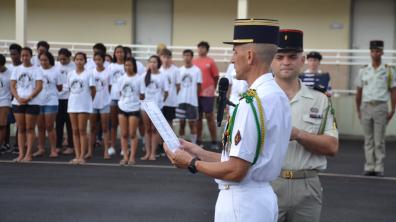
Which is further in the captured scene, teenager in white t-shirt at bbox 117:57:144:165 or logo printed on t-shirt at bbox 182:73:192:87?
logo printed on t-shirt at bbox 182:73:192:87

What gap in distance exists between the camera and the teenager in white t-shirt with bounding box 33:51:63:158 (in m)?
13.0

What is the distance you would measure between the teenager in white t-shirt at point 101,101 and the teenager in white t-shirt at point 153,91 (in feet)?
2.40

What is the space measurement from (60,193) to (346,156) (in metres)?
6.26

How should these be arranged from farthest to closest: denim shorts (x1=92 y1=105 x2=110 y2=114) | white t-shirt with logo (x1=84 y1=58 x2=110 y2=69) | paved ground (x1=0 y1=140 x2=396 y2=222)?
1. white t-shirt with logo (x1=84 y1=58 x2=110 y2=69)
2. denim shorts (x1=92 y1=105 x2=110 y2=114)
3. paved ground (x1=0 y1=140 x2=396 y2=222)

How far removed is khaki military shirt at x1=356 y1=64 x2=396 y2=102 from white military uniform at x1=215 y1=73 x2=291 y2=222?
7.90m

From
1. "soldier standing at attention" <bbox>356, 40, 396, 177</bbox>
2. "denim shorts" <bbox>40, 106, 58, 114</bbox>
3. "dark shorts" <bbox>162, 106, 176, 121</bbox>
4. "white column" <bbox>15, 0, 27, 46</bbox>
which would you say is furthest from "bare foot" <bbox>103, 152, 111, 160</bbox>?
"white column" <bbox>15, 0, 27, 46</bbox>

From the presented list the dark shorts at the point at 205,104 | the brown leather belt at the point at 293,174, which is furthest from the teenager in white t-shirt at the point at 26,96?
the brown leather belt at the point at 293,174

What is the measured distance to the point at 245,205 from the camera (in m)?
3.86

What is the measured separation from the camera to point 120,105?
12586mm

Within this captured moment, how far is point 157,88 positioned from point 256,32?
9226mm

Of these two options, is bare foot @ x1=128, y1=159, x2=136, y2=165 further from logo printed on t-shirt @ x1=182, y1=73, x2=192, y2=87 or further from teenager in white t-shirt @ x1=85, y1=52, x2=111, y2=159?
logo printed on t-shirt @ x1=182, y1=73, x2=192, y2=87

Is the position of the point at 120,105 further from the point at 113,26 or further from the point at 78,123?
the point at 113,26

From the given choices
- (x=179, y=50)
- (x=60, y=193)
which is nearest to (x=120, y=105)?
(x=60, y=193)

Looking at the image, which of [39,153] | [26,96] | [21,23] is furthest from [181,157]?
[21,23]
